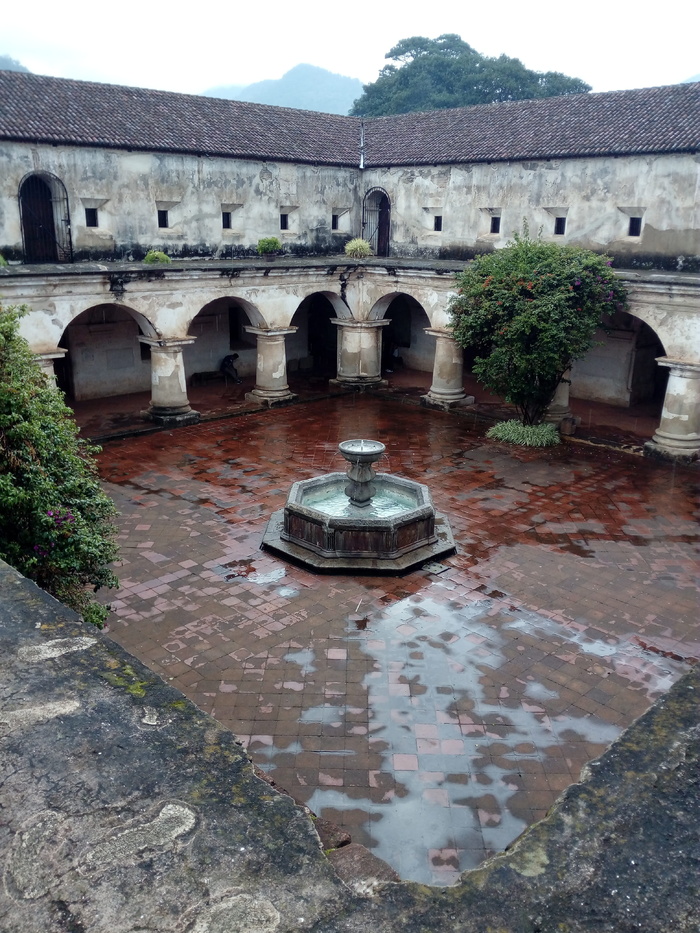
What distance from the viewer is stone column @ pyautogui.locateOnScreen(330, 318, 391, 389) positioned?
21.2 m

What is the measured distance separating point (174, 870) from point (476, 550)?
29.2 ft

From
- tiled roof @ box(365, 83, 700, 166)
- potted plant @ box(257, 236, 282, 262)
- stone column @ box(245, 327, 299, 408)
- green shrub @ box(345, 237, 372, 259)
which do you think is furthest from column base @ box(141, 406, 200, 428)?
tiled roof @ box(365, 83, 700, 166)

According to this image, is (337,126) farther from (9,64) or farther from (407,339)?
(9,64)

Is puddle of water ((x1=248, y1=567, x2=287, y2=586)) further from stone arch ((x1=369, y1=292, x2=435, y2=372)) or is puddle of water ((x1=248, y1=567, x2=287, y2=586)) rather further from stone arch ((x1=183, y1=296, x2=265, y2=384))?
stone arch ((x1=369, y1=292, x2=435, y2=372))

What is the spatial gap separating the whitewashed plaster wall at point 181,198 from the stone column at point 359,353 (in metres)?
2.76

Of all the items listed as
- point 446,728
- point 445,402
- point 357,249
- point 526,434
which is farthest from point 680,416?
point 446,728

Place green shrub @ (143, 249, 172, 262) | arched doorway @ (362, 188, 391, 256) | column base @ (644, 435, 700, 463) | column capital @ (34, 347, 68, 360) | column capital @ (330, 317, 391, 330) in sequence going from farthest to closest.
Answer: arched doorway @ (362, 188, 391, 256) < column capital @ (330, 317, 391, 330) < green shrub @ (143, 249, 172, 262) < column base @ (644, 435, 700, 463) < column capital @ (34, 347, 68, 360)

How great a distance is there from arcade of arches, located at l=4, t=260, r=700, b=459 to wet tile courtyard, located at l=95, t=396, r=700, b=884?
9.95ft

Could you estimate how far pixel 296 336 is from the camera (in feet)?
80.2

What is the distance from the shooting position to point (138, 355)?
20.6 metres

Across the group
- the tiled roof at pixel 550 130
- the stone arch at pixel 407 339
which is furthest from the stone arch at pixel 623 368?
the stone arch at pixel 407 339

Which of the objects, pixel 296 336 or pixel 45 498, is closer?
pixel 45 498

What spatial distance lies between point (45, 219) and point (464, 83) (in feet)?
95.7

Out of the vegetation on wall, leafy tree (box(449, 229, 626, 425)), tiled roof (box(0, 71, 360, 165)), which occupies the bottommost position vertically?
leafy tree (box(449, 229, 626, 425))
